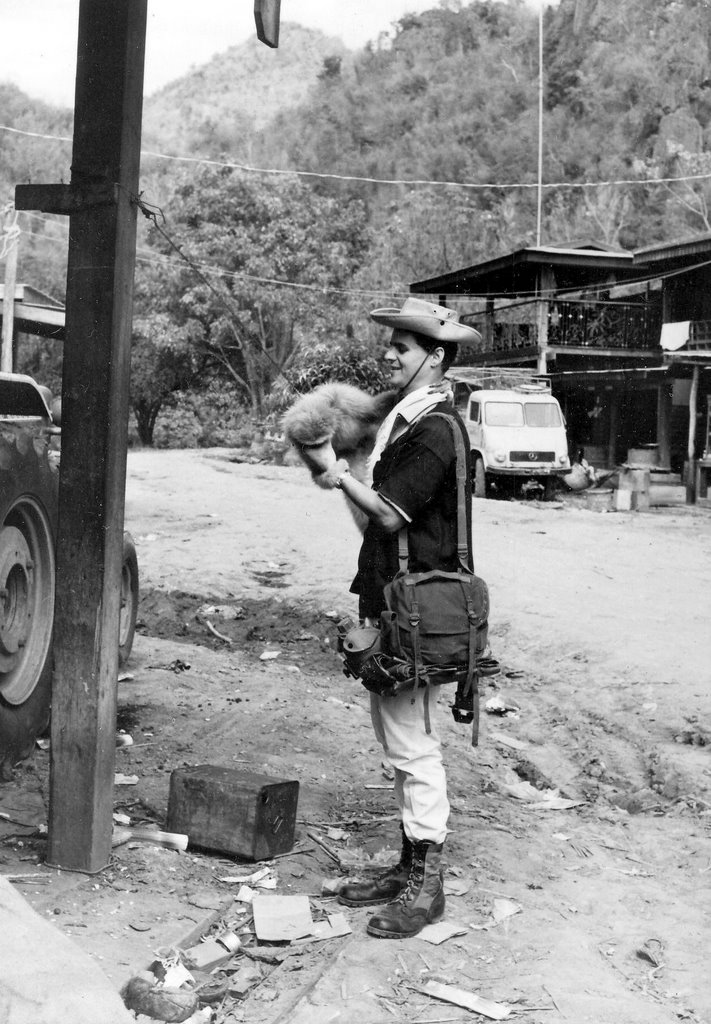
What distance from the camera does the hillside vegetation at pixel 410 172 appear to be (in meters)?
31.9

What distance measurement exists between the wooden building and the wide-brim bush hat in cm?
2061

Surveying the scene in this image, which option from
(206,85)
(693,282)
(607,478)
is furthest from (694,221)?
(206,85)

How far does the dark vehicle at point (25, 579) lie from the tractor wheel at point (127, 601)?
4.76ft

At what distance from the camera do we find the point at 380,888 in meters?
3.78

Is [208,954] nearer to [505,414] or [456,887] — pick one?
[456,887]

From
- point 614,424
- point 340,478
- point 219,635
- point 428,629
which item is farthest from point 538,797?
point 614,424

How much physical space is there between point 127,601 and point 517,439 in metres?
15.5

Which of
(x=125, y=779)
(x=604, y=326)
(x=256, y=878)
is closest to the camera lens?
(x=256, y=878)

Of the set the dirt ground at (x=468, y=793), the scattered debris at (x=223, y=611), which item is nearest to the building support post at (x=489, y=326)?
the dirt ground at (x=468, y=793)

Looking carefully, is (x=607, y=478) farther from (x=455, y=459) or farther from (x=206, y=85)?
(x=206, y=85)

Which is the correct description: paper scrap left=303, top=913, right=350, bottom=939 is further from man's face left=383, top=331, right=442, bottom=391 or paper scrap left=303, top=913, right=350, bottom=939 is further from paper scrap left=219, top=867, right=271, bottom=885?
man's face left=383, top=331, right=442, bottom=391

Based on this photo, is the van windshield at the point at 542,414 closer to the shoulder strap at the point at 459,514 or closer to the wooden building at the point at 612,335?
the wooden building at the point at 612,335

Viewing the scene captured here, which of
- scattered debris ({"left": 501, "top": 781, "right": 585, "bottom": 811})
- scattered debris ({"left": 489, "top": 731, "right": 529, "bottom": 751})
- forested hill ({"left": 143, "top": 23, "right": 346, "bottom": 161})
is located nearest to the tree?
scattered debris ({"left": 489, "top": 731, "right": 529, "bottom": 751})

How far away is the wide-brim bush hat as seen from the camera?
363 cm
